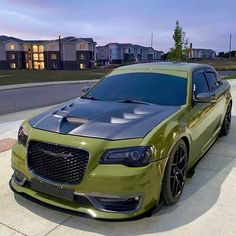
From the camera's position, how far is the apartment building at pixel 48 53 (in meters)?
75.9

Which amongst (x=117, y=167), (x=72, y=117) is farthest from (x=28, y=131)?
(x=117, y=167)

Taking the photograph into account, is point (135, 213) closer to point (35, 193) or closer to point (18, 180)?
point (35, 193)

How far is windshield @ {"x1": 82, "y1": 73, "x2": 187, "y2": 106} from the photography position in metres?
4.07

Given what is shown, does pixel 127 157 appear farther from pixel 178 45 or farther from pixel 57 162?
pixel 178 45

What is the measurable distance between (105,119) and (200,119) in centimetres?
153

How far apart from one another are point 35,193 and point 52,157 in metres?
0.46

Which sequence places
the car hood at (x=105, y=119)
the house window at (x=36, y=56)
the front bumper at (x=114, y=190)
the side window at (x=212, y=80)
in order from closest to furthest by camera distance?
the front bumper at (x=114, y=190), the car hood at (x=105, y=119), the side window at (x=212, y=80), the house window at (x=36, y=56)

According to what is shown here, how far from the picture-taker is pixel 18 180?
3.38 metres

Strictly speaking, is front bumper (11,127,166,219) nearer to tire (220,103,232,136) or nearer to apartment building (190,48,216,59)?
tire (220,103,232,136)

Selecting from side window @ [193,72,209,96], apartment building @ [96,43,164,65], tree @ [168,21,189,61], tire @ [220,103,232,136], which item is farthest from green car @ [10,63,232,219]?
apartment building @ [96,43,164,65]

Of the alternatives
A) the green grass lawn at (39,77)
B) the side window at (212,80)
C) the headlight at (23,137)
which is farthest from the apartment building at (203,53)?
the headlight at (23,137)

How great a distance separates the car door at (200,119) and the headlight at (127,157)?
Result: 3.63 feet

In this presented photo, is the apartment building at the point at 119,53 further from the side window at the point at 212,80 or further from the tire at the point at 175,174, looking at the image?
the tire at the point at 175,174

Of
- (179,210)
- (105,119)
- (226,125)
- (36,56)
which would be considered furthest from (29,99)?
(36,56)
